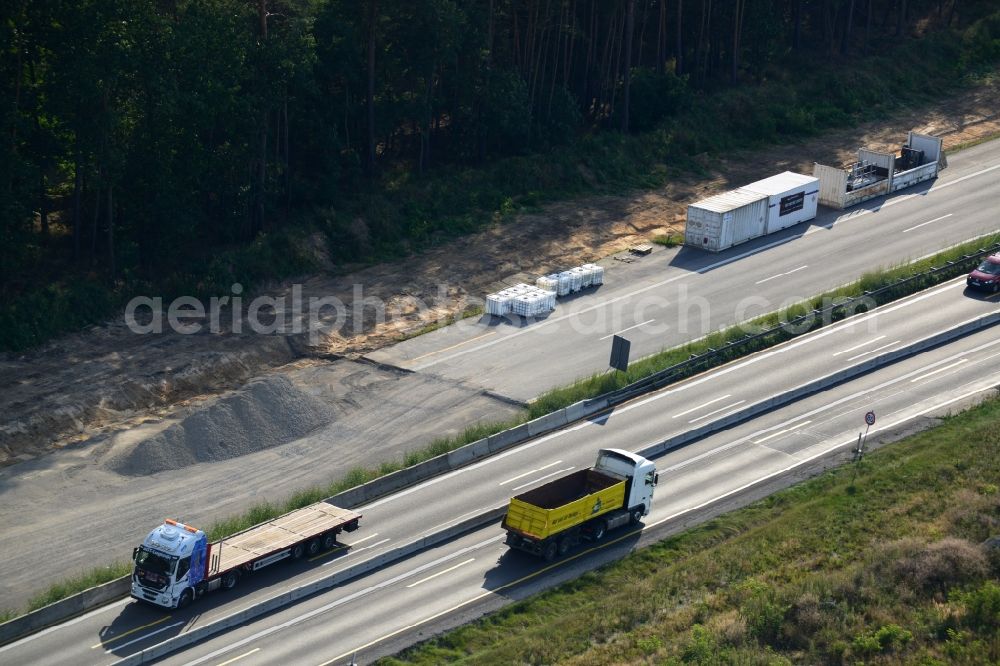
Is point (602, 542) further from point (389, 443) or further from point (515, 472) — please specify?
point (389, 443)

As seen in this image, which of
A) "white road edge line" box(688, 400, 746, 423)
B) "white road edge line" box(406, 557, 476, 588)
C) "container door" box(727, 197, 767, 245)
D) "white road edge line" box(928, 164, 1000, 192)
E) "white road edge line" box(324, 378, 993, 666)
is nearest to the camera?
"white road edge line" box(324, 378, 993, 666)

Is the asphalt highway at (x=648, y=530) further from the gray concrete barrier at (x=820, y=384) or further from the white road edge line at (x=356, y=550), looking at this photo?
the white road edge line at (x=356, y=550)

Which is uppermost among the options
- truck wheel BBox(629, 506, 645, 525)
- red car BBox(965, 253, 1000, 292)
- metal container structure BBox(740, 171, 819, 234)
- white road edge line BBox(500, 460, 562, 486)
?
metal container structure BBox(740, 171, 819, 234)

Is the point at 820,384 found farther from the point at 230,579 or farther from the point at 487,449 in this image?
the point at 230,579

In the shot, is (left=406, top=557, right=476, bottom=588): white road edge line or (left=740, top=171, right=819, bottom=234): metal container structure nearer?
(left=406, top=557, right=476, bottom=588): white road edge line

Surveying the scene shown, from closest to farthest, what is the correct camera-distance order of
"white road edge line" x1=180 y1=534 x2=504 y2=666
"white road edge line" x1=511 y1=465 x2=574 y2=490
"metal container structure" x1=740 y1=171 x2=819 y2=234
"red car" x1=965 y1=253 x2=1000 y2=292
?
"white road edge line" x1=180 y1=534 x2=504 y2=666
"white road edge line" x1=511 y1=465 x2=574 y2=490
"red car" x1=965 y1=253 x2=1000 y2=292
"metal container structure" x1=740 y1=171 x2=819 y2=234

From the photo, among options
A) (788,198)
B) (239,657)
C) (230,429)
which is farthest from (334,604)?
(788,198)

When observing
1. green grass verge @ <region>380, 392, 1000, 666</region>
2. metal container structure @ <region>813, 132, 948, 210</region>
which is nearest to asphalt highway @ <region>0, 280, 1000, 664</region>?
green grass verge @ <region>380, 392, 1000, 666</region>

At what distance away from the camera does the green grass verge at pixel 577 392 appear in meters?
41.8

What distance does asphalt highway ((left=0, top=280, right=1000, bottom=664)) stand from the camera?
3891 cm

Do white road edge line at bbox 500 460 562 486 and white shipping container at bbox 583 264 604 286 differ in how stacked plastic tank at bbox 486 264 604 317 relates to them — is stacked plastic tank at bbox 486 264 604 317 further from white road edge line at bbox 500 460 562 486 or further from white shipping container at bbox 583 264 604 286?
white road edge line at bbox 500 460 562 486

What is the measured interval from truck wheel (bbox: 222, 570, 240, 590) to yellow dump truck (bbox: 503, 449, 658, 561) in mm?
8632

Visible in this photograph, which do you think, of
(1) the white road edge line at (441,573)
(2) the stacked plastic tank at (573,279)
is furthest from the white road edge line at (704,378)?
(2) the stacked plastic tank at (573,279)

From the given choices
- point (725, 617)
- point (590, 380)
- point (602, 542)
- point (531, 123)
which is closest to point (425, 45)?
point (531, 123)
